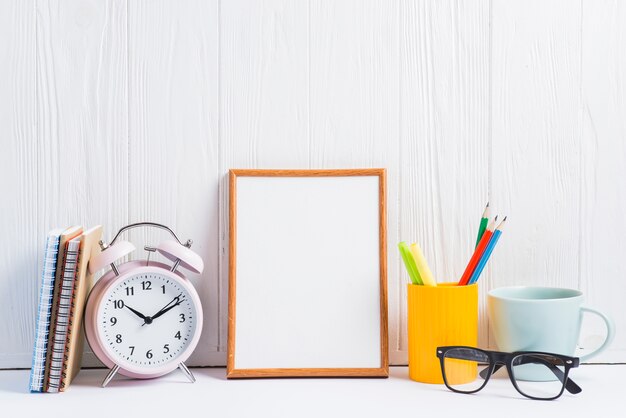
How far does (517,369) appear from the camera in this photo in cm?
99

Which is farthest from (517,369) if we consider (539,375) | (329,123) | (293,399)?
(329,123)

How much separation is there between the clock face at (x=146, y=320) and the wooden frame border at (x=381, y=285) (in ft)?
0.23

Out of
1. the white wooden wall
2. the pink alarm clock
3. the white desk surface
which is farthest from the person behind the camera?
the white wooden wall

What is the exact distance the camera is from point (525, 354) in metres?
0.95

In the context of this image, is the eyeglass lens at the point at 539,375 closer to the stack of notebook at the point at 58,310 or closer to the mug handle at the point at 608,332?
the mug handle at the point at 608,332

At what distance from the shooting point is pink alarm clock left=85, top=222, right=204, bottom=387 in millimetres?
959

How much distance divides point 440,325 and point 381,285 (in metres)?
0.11

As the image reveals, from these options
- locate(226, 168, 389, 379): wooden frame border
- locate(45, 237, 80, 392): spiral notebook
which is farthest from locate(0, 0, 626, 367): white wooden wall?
locate(45, 237, 80, 392): spiral notebook

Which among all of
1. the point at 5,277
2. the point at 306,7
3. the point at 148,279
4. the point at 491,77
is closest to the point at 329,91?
the point at 306,7

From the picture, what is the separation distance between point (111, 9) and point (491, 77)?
59cm

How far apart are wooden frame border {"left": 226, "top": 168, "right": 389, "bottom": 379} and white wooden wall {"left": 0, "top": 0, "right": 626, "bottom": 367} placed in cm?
3

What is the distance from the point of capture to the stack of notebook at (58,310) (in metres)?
0.93

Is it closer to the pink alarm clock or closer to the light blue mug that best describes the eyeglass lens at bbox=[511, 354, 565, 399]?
the light blue mug

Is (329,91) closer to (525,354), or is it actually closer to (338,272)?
(338,272)
